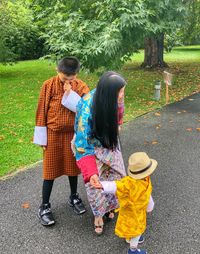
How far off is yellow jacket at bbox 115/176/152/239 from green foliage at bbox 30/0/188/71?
5175 mm

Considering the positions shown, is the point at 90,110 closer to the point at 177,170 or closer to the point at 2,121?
the point at 177,170

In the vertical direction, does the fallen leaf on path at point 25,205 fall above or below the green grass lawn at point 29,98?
below

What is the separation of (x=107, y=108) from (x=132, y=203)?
80 centimetres

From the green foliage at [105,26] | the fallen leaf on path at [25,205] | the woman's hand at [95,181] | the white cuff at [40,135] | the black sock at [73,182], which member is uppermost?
the green foliage at [105,26]

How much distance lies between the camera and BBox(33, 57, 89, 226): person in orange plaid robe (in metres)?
3.49

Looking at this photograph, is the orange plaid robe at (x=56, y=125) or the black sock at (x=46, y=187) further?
the black sock at (x=46, y=187)

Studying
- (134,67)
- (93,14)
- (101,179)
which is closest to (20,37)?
(134,67)

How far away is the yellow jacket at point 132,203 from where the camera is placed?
2992 mm

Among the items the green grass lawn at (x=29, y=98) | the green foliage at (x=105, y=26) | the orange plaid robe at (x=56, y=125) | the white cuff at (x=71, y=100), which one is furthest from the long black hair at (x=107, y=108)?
the green foliage at (x=105, y=26)

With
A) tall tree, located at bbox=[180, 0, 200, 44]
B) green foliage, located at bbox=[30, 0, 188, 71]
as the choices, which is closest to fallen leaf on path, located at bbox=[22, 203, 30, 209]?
green foliage, located at bbox=[30, 0, 188, 71]

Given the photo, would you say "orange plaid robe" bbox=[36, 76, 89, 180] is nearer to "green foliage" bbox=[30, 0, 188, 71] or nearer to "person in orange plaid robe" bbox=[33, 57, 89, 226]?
"person in orange plaid robe" bbox=[33, 57, 89, 226]

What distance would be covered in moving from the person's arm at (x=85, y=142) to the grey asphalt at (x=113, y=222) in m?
0.72

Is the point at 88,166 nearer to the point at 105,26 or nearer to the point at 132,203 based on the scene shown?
the point at 132,203

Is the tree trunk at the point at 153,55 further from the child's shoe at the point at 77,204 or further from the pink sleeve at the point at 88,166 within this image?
the pink sleeve at the point at 88,166
